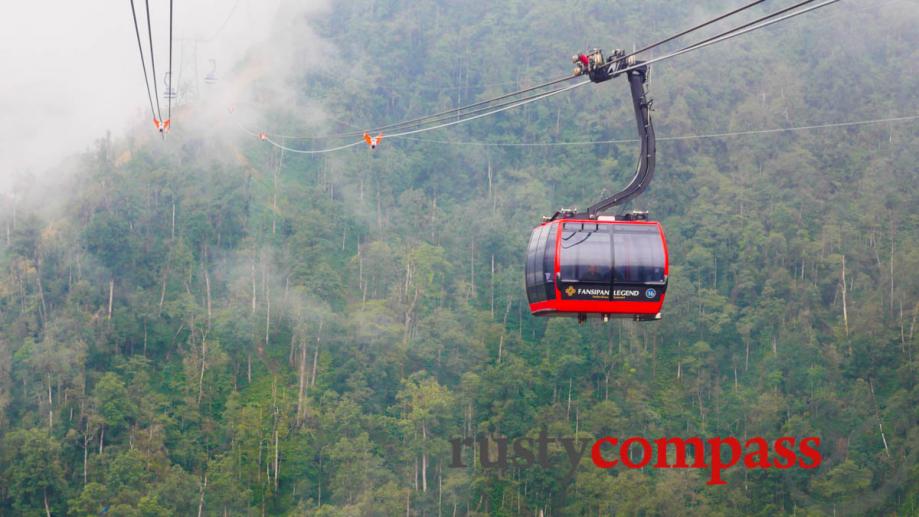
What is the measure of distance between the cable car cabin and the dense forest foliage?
Result: 38295 mm

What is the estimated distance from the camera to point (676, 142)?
80.9m

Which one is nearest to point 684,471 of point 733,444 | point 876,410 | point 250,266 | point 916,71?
point 733,444

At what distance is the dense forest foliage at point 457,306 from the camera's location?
6047 cm

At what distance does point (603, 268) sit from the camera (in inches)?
821

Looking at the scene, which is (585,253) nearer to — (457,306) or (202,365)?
(202,365)

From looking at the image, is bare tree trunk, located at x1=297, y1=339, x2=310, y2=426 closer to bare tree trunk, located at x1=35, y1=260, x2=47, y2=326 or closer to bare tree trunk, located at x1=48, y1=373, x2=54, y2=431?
bare tree trunk, located at x1=48, y1=373, x2=54, y2=431

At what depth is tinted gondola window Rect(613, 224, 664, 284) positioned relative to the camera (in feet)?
68.5

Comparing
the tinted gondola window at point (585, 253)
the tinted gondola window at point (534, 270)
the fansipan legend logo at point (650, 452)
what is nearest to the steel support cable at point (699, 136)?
the fansipan legend logo at point (650, 452)

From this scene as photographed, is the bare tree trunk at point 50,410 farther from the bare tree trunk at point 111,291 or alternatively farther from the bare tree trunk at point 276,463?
the bare tree trunk at point 276,463

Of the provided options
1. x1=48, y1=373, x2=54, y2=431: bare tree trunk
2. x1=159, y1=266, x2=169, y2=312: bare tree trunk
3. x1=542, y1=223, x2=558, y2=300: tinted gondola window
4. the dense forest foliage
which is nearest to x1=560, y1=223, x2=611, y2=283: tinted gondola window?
x1=542, y1=223, x2=558, y2=300: tinted gondola window

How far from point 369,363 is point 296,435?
6.43 metres

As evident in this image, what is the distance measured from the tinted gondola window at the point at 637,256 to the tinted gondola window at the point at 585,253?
187 millimetres

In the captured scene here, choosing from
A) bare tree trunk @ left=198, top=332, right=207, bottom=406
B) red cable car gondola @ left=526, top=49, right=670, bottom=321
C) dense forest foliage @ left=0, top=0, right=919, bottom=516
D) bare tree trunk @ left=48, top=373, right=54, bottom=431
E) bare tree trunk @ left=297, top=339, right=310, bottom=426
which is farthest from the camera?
bare tree trunk @ left=198, top=332, right=207, bottom=406

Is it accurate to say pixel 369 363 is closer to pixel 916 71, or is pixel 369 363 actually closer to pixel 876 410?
pixel 876 410
